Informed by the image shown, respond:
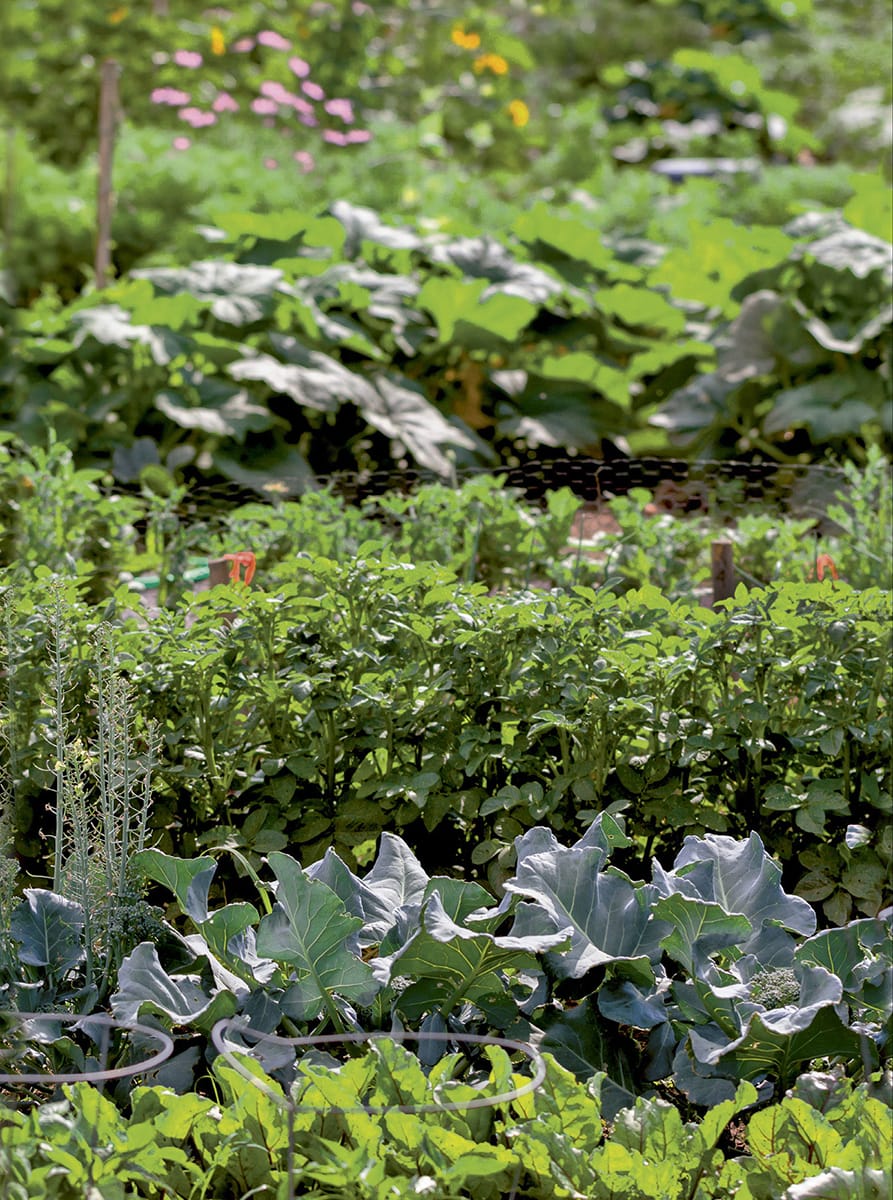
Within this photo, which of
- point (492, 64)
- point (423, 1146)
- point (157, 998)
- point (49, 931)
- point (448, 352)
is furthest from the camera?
point (492, 64)

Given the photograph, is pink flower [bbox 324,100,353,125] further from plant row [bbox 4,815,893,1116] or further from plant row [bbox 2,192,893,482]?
plant row [bbox 4,815,893,1116]

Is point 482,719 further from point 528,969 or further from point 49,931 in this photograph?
point 49,931

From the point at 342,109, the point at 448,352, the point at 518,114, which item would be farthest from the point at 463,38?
the point at 448,352

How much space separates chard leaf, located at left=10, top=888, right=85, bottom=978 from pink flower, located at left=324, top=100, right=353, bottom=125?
771 centimetres

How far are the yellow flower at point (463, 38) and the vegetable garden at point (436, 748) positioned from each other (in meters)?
5.81

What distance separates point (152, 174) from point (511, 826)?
5.50 meters

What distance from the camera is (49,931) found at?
2.15m

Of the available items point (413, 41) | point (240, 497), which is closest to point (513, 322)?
point (240, 497)

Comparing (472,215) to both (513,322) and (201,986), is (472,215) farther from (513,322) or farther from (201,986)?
(201,986)

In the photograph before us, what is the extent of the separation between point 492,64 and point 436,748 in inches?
362

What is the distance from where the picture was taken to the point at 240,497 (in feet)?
15.8

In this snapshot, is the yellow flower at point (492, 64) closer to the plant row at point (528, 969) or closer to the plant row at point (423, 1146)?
the plant row at point (528, 969)

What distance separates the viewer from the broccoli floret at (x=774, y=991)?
2.00m

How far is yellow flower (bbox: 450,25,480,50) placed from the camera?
35.7 feet
